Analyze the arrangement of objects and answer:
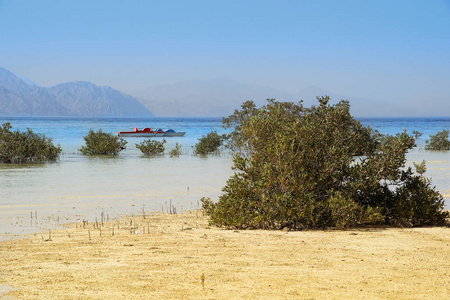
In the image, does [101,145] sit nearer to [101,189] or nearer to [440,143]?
[101,189]

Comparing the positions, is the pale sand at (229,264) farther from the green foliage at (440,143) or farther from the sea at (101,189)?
the green foliage at (440,143)

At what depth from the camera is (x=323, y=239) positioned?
26.9 ft

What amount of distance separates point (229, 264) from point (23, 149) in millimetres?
21210

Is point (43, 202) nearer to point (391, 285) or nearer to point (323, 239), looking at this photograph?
point (323, 239)

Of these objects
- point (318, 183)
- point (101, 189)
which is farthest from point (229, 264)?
point (101, 189)

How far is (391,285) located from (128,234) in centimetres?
454

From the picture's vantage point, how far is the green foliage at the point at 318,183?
29.4ft

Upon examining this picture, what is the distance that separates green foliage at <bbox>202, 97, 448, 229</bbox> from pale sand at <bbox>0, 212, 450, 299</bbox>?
13.3 inches

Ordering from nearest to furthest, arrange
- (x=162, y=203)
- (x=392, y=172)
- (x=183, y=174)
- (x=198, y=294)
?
(x=198, y=294) → (x=392, y=172) → (x=162, y=203) → (x=183, y=174)

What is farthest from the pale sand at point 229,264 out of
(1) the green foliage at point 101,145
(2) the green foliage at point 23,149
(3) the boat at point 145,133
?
(3) the boat at point 145,133

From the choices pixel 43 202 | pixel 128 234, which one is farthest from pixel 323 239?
pixel 43 202

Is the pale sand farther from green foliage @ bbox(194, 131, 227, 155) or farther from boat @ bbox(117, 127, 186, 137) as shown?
boat @ bbox(117, 127, 186, 137)

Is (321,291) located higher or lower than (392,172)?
lower

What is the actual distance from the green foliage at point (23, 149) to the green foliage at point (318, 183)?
60.4ft
